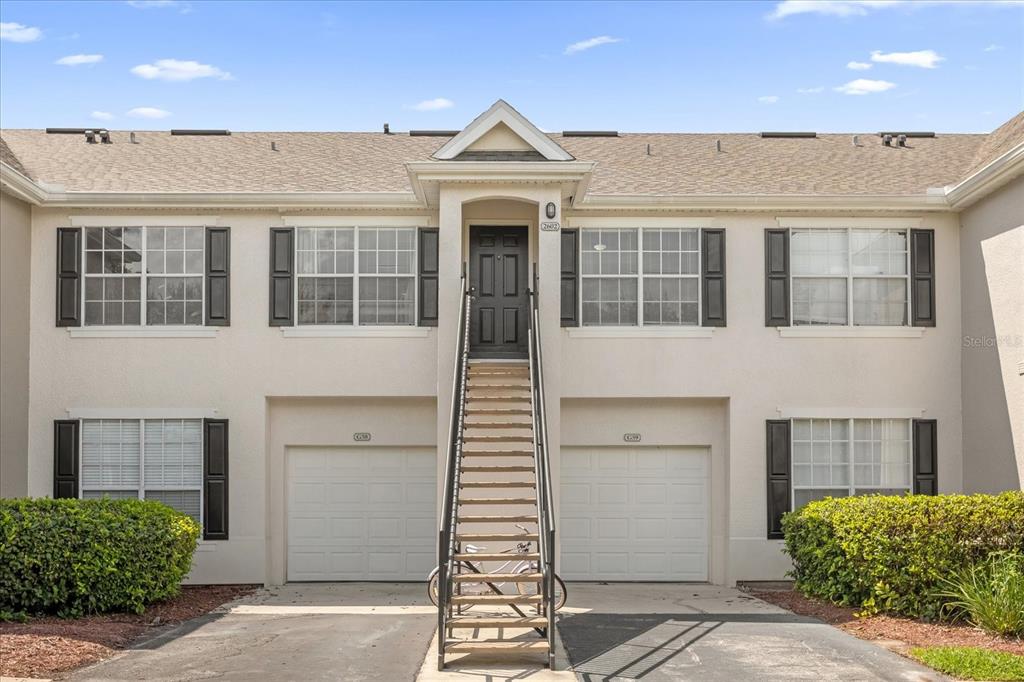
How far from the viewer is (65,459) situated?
15.1 meters

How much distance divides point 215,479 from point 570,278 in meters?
5.80

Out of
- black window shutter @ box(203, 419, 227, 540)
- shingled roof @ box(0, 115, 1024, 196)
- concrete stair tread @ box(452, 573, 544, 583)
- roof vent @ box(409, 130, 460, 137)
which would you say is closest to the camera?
concrete stair tread @ box(452, 573, 544, 583)

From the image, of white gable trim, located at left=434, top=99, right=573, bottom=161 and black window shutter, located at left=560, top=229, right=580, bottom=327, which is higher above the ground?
white gable trim, located at left=434, top=99, right=573, bottom=161

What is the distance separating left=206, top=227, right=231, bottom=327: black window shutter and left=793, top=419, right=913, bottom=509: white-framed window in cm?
838

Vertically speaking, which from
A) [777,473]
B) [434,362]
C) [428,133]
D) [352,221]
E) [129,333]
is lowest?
[777,473]

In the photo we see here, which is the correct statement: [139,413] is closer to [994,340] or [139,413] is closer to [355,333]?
[355,333]

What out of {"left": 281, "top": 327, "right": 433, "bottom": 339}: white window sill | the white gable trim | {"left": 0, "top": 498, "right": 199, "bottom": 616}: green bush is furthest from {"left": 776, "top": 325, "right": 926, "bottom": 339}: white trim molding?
{"left": 0, "top": 498, "right": 199, "bottom": 616}: green bush

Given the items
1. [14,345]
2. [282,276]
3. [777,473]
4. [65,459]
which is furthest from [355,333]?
[777,473]

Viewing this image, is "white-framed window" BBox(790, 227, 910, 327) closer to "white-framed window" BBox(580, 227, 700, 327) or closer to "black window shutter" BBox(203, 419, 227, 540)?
"white-framed window" BBox(580, 227, 700, 327)

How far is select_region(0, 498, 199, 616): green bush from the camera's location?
11570mm

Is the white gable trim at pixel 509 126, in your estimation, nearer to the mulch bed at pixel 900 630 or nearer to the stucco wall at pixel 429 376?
the stucco wall at pixel 429 376

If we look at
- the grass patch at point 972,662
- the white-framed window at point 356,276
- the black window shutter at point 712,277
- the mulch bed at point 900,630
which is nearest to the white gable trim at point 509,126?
the white-framed window at point 356,276

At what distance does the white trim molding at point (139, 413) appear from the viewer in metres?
15.2

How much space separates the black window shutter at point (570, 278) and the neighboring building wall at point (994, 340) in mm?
5549
